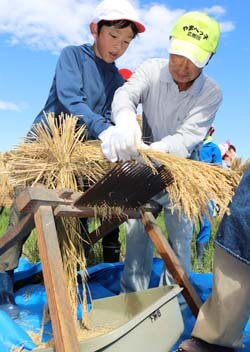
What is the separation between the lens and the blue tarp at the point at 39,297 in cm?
220

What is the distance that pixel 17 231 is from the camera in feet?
6.97

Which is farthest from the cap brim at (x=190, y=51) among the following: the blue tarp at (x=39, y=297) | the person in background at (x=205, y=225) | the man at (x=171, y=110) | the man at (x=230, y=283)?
the person in background at (x=205, y=225)

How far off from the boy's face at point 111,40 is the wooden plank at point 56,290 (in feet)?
3.58

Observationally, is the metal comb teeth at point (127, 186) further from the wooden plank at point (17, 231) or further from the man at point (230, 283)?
the man at point (230, 283)

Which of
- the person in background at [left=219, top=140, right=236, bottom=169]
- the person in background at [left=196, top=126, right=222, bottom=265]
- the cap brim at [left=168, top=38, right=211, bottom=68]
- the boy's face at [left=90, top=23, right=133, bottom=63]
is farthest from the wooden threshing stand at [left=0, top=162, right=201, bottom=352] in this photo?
the person in background at [left=219, top=140, right=236, bottom=169]

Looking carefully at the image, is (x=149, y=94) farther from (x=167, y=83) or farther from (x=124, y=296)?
(x=124, y=296)

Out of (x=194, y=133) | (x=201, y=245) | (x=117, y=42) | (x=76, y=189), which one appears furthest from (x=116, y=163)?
(x=201, y=245)

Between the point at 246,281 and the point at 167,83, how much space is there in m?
1.13

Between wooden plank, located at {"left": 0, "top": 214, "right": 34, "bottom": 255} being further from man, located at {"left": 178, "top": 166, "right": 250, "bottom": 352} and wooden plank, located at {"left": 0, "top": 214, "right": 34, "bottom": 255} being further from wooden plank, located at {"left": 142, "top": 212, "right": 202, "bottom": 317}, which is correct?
man, located at {"left": 178, "top": 166, "right": 250, "bottom": 352}

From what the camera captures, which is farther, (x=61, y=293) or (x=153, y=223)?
(x=153, y=223)

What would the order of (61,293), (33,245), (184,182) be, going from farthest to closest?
(33,245) → (184,182) → (61,293)

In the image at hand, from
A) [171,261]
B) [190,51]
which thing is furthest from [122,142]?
[171,261]

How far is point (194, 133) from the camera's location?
8.00 ft

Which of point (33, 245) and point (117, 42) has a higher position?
point (117, 42)
